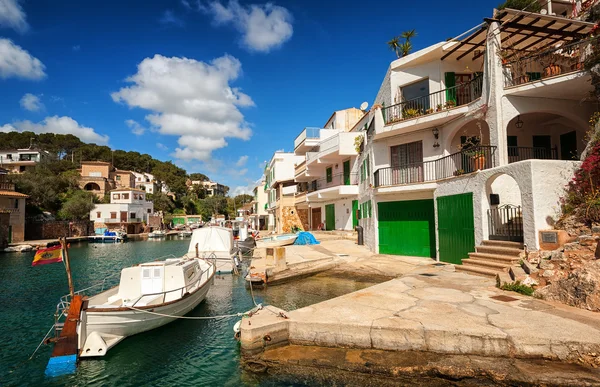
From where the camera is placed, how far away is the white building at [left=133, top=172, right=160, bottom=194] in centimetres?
9319

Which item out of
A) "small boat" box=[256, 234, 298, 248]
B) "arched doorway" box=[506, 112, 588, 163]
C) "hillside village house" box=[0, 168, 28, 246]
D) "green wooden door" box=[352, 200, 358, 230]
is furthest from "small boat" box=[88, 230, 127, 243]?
"arched doorway" box=[506, 112, 588, 163]

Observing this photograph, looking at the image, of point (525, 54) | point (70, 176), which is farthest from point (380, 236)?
point (70, 176)

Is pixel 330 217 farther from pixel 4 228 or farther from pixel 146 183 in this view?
pixel 146 183

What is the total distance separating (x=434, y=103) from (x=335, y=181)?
15.7m

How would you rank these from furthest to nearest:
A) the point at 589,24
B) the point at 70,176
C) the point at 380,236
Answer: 1. the point at 70,176
2. the point at 380,236
3. the point at 589,24

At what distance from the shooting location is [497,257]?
38.2 feet

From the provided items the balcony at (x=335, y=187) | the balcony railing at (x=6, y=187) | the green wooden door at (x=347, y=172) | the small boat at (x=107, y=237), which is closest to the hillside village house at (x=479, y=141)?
the balcony at (x=335, y=187)

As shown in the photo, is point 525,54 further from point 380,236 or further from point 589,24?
point 380,236

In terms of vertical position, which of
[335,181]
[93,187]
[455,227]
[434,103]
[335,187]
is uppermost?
[93,187]

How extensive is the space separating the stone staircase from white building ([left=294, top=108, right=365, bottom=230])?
1490cm

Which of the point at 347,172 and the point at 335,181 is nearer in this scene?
the point at 347,172

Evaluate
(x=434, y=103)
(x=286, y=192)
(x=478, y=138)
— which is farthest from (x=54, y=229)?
(x=478, y=138)

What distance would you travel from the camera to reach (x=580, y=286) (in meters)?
7.67

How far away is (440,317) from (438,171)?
11.4 meters
